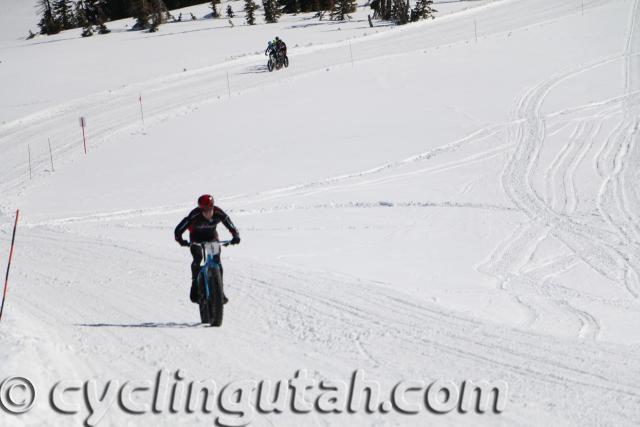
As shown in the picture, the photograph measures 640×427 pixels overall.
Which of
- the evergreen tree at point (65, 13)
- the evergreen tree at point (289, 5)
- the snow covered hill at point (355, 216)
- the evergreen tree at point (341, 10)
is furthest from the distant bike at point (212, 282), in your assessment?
the evergreen tree at point (65, 13)

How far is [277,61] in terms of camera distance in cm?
3697

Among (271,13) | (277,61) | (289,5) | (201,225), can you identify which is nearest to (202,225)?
(201,225)

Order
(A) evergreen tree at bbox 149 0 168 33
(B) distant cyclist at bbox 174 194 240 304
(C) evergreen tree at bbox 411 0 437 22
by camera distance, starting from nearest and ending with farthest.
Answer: (B) distant cyclist at bbox 174 194 240 304 → (C) evergreen tree at bbox 411 0 437 22 → (A) evergreen tree at bbox 149 0 168 33

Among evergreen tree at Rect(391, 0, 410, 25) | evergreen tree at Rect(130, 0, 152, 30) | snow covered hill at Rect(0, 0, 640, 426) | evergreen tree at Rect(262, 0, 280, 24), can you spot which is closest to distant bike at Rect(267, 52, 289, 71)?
snow covered hill at Rect(0, 0, 640, 426)

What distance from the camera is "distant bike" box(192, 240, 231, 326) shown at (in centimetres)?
871

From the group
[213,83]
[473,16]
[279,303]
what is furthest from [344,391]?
[473,16]

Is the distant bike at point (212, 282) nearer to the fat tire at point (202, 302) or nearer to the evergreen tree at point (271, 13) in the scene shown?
the fat tire at point (202, 302)

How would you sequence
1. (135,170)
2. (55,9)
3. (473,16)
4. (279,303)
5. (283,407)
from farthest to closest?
(55,9) → (473,16) → (135,170) → (279,303) → (283,407)

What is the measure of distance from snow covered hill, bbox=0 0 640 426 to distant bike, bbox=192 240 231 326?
0.75 feet

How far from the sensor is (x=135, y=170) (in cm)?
2311

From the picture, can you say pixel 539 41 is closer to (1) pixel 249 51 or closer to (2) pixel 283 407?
(1) pixel 249 51

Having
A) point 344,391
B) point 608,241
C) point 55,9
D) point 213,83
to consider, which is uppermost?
point 55,9

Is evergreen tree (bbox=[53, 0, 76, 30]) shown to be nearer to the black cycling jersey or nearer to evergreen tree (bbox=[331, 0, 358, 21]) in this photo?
evergreen tree (bbox=[331, 0, 358, 21])

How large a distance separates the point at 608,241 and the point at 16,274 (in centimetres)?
1064
